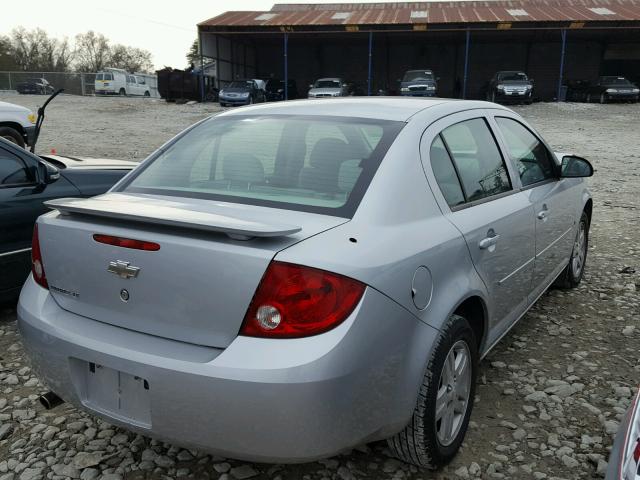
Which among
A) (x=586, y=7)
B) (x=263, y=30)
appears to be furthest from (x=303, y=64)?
(x=586, y=7)

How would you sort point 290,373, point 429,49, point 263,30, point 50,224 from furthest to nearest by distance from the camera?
point 429,49, point 263,30, point 50,224, point 290,373

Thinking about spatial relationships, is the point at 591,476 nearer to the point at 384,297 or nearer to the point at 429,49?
the point at 384,297

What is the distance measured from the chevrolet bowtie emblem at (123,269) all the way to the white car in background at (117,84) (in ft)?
136

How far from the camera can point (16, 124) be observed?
27.0 feet

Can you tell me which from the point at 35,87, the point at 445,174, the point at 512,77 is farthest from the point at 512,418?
the point at 35,87

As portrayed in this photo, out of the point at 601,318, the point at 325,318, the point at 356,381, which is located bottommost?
the point at 601,318

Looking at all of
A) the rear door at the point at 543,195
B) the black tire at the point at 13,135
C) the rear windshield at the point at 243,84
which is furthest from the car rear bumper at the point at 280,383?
the rear windshield at the point at 243,84

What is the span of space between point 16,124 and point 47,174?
185 inches

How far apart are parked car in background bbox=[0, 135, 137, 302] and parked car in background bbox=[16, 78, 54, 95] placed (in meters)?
39.0

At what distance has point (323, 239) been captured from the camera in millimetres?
1979

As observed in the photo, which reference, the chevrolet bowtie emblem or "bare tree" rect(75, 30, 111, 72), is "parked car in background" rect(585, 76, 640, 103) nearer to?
the chevrolet bowtie emblem

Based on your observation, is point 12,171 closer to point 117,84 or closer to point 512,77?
point 512,77

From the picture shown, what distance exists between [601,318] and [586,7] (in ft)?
119

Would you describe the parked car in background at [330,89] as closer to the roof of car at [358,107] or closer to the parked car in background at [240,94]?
the parked car in background at [240,94]
